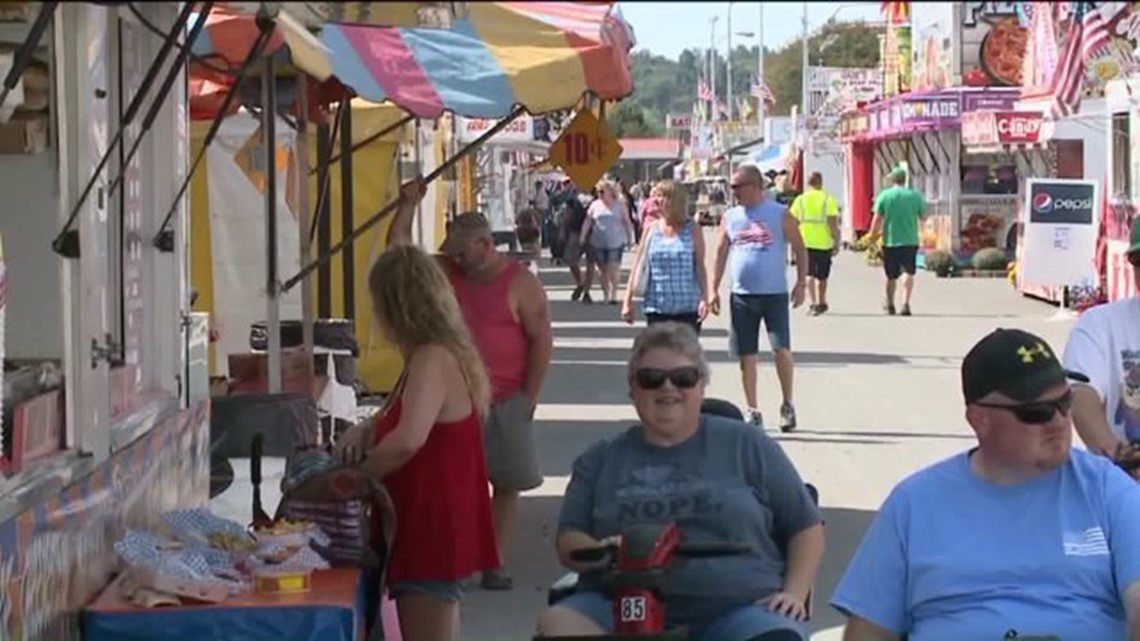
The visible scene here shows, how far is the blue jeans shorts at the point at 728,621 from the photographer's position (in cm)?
454

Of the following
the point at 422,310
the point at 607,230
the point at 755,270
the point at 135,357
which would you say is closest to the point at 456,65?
the point at 135,357

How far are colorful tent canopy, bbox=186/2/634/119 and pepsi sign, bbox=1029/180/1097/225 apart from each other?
14262 millimetres

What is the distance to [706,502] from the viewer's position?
4.71 m

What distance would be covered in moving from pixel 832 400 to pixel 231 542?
952 centimetres

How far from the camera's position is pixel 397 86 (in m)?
8.10

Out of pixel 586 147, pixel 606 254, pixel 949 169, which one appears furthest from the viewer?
pixel 949 169

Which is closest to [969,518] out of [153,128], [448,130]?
[153,128]

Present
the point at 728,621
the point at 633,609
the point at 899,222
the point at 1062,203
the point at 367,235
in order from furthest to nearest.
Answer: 1. the point at 1062,203
2. the point at 899,222
3. the point at 367,235
4. the point at 728,621
5. the point at 633,609

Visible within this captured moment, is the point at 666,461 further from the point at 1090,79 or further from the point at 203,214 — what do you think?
the point at 1090,79

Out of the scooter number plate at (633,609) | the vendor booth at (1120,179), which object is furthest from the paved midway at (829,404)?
the scooter number plate at (633,609)

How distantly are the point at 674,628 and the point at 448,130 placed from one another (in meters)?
14.3

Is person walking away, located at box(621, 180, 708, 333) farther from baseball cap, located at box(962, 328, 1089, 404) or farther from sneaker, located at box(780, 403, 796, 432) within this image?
baseball cap, located at box(962, 328, 1089, 404)

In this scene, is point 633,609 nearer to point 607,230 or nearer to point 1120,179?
point 1120,179

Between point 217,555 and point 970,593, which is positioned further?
point 217,555
